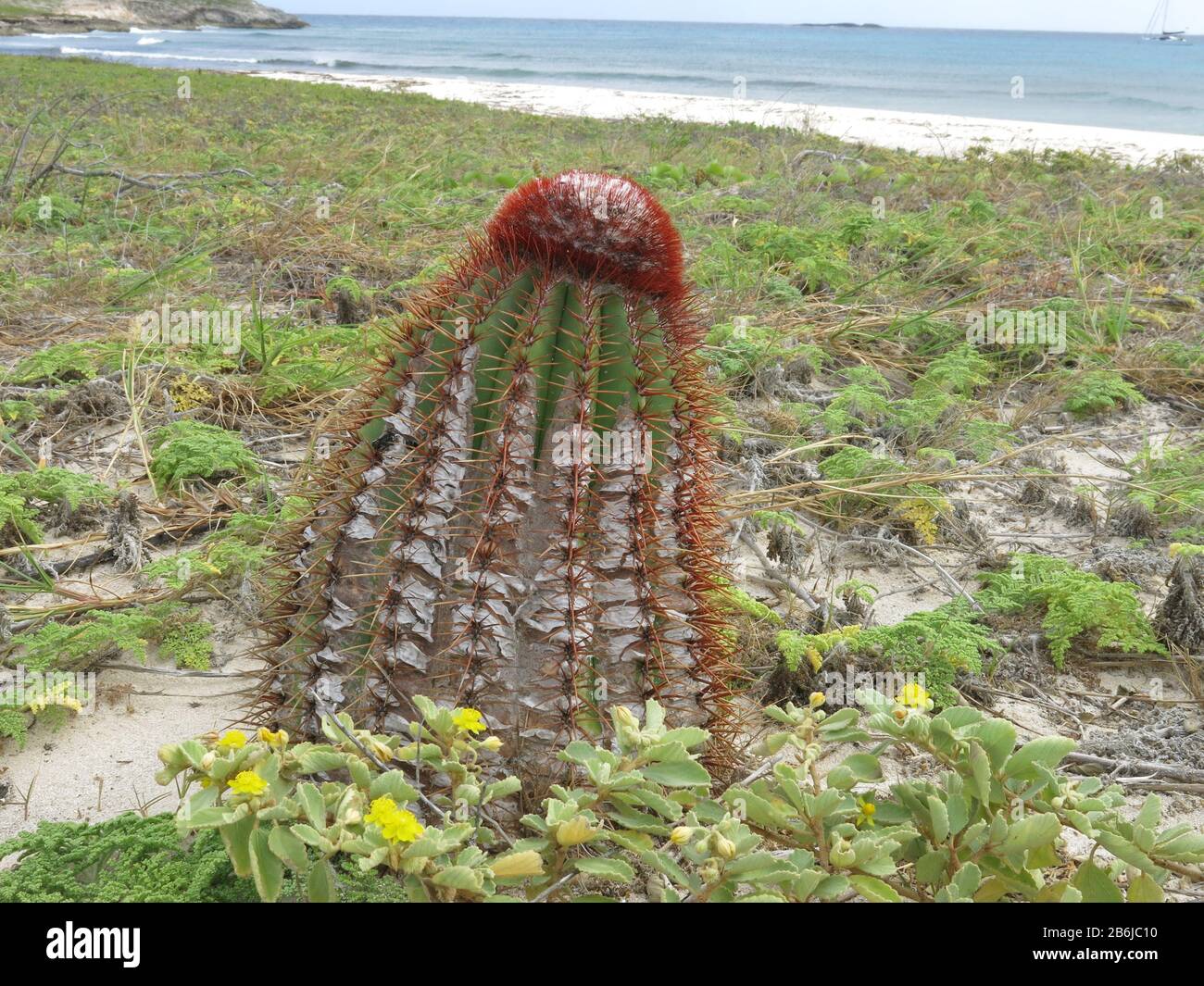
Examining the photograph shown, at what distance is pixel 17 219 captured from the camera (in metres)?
6.54

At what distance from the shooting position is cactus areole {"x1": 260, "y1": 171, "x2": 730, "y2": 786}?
197 cm

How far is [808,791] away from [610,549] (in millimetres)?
619

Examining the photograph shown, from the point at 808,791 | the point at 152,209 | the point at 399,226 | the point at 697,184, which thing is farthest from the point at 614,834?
the point at 697,184

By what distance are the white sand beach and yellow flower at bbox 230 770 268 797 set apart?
1466 cm

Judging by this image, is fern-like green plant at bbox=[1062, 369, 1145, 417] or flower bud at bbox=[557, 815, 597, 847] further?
fern-like green plant at bbox=[1062, 369, 1145, 417]

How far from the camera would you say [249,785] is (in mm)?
1542

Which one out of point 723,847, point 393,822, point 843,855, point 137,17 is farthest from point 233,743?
point 137,17

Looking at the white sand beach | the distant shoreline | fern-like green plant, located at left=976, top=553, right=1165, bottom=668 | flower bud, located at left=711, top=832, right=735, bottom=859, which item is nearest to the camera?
flower bud, located at left=711, top=832, right=735, bottom=859

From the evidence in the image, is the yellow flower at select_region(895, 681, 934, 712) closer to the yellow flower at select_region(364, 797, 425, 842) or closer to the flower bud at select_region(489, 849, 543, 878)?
the flower bud at select_region(489, 849, 543, 878)
